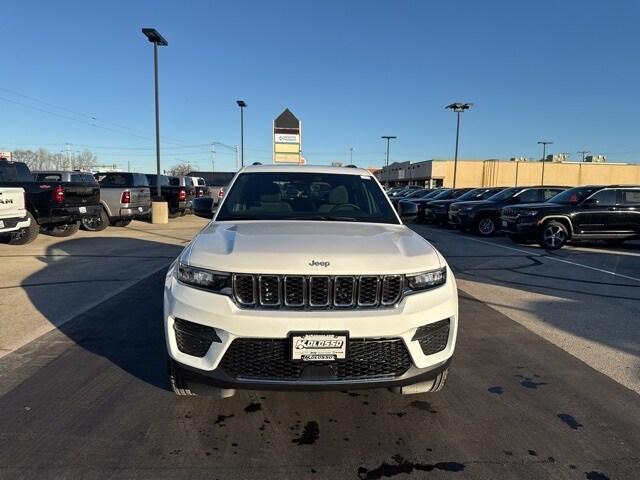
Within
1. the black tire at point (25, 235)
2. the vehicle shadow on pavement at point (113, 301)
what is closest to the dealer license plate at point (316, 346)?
the vehicle shadow on pavement at point (113, 301)

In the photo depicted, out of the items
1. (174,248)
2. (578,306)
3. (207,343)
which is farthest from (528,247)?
(207,343)

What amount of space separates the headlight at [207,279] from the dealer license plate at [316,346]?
530 millimetres

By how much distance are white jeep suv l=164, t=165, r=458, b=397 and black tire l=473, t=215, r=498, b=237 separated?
1410 centimetres

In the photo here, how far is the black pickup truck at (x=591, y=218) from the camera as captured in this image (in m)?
12.5

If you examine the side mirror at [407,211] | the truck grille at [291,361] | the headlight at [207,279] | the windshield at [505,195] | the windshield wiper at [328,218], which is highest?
the windshield at [505,195]

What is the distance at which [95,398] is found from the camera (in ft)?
11.6

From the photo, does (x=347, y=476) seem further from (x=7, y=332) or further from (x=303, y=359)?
(x=7, y=332)

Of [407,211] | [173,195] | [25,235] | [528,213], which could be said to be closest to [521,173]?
[173,195]

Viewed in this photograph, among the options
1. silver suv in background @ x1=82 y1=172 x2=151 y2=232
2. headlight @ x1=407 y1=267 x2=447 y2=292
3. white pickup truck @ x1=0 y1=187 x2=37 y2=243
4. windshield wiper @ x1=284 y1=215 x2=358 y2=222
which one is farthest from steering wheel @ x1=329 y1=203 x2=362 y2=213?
silver suv in background @ x1=82 y1=172 x2=151 y2=232

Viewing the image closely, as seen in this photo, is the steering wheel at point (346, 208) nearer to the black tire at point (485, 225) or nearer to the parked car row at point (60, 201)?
the parked car row at point (60, 201)

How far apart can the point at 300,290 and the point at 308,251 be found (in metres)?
0.27

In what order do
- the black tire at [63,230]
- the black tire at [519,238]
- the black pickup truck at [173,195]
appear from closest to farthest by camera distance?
the black tire at [519,238] → the black tire at [63,230] → the black pickup truck at [173,195]

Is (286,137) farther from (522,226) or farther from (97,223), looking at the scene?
(522,226)

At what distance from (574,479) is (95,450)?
9.10 feet
